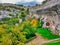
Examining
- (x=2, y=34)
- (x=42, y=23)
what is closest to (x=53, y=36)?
(x=2, y=34)

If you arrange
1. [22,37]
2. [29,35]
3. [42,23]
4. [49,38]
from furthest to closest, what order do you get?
[42,23] → [29,35] → [49,38] → [22,37]

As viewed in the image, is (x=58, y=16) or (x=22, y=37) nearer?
(x=22, y=37)

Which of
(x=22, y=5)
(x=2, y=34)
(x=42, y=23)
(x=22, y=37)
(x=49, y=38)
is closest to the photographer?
(x=2, y=34)

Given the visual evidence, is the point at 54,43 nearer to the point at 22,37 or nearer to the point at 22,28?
the point at 22,37

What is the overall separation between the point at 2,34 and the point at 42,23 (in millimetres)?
17809

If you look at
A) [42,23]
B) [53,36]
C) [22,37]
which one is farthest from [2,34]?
[42,23]

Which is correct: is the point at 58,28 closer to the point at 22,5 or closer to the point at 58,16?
the point at 58,16

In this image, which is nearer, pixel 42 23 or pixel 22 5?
pixel 42 23

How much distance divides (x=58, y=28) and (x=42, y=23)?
1271 centimetres

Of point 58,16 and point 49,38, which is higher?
point 58,16

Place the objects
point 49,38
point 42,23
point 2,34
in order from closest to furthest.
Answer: point 2,34 < point 49,38 < point 42,23

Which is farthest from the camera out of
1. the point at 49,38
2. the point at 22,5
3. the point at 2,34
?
the point at 22,5

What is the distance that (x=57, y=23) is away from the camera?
94.1 ft

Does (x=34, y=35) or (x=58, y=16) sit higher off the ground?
(x=58, y=16)
